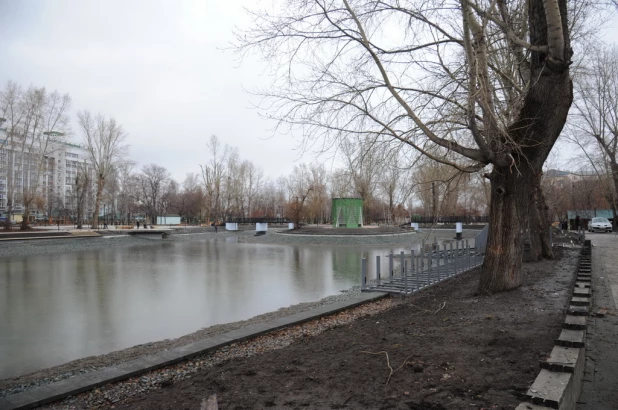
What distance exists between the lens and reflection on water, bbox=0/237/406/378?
702 centimetres

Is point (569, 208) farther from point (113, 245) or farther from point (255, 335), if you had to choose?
point (255, 335)

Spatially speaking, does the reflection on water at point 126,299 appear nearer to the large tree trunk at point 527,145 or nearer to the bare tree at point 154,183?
the large tree trunk at point 527,145

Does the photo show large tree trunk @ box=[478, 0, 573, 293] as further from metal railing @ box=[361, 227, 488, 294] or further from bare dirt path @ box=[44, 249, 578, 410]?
metal railing @ box=[361, 227, 488, 294]

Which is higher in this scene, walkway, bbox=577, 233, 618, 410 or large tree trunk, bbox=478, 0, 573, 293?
large tree trunk, bbox=478, 0, 573, 293

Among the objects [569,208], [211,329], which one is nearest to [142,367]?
[211,329]

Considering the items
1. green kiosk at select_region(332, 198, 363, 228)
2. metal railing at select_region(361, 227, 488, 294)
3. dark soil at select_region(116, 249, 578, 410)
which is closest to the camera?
dark soil at select_region(116, 249, 578, 410)

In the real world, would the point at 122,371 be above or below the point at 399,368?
below

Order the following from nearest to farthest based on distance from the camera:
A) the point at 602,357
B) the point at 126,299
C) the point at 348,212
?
1. the point at 602,357
2. the point at 126,299
3. the point at 348,212

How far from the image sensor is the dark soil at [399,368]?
135 inches

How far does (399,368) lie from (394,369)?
5 cm

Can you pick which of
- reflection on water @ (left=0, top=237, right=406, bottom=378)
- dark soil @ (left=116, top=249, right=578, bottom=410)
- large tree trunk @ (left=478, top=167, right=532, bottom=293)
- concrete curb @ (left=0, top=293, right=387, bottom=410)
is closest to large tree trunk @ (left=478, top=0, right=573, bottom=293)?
large tree trunk @ (left=478, top=167, right=532, bottom=293)

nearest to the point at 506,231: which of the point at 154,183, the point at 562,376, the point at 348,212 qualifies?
the point at 562,376

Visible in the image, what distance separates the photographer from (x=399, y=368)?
4.08 metres

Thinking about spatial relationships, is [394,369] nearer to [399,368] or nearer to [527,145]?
[399,368]
